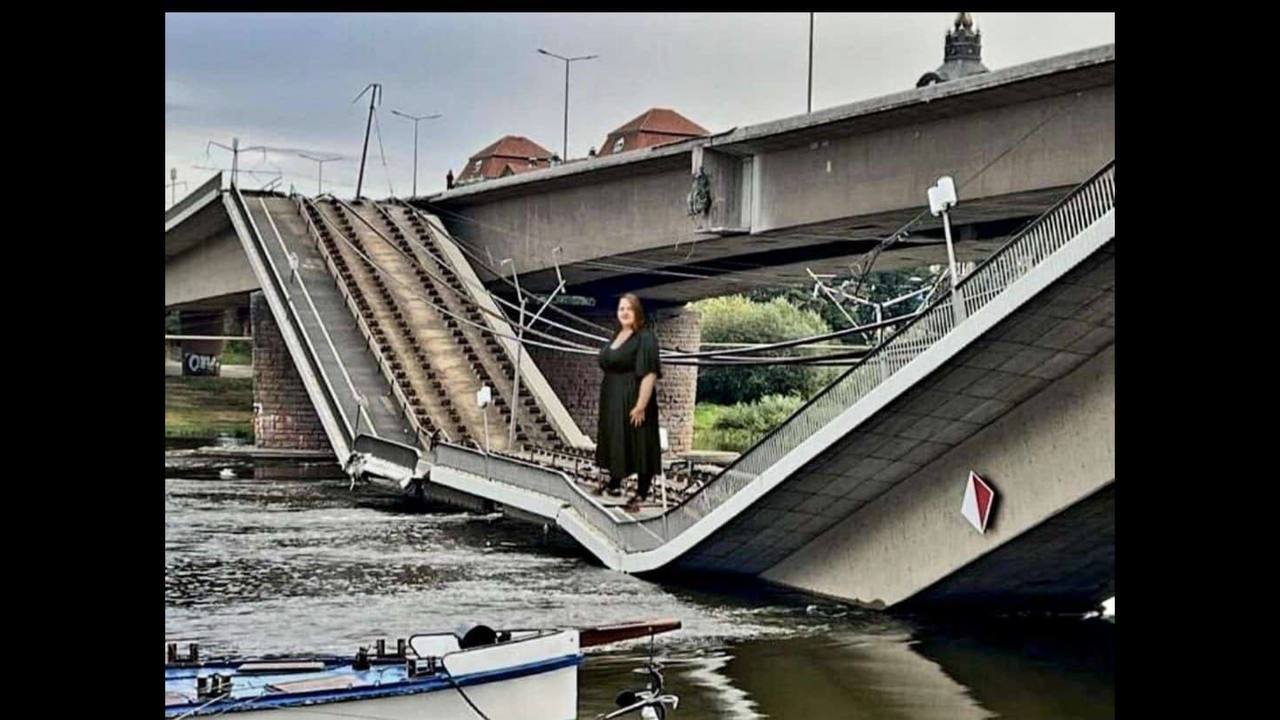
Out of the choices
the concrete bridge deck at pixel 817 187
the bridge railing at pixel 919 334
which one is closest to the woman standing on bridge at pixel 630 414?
the bridge railing at pixel 919 334

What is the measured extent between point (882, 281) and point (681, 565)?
6.51 feet

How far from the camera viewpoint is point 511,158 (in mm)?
11680

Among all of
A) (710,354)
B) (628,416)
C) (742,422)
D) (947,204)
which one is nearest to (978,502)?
(947,204)

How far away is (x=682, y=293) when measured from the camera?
35.7ft

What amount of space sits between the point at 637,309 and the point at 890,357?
2.70m

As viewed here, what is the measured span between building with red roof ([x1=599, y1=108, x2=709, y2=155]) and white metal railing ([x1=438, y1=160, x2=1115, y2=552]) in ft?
6.92

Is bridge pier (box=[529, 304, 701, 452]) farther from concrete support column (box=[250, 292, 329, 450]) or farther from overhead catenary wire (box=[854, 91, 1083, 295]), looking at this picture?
concrete support column (box=[250, 292, 329, 450])

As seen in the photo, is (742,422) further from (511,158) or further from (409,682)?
(409,682)

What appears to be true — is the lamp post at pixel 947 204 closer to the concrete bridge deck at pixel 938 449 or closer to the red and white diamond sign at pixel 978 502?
the concrete bridge deck at pixel 938 449

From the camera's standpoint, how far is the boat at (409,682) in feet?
18.6

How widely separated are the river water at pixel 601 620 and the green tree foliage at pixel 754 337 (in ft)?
4.02

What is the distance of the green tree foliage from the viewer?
10086 millimetres

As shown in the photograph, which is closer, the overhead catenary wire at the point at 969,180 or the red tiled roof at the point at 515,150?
the overhead catenary wire at the point at 969,180
